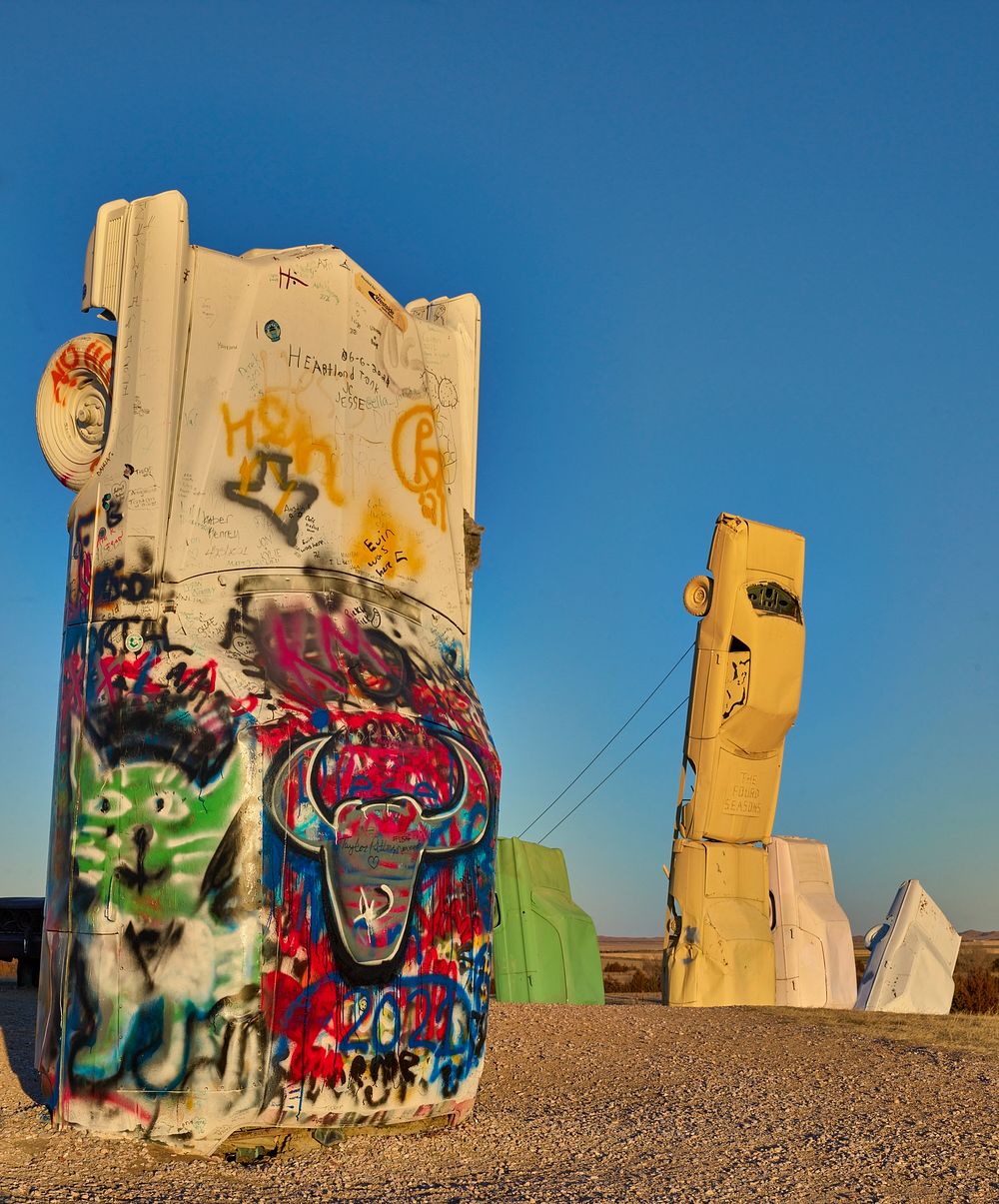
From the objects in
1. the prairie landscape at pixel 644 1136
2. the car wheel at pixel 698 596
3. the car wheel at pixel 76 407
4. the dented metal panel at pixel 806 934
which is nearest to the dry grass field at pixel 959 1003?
the prairie landscape at pixel 644 1136

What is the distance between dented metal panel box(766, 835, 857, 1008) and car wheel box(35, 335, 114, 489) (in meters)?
11.8

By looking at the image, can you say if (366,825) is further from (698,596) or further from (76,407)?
(698,596)

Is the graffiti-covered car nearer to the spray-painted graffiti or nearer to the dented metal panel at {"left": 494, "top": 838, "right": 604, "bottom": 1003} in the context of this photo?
the spray-painted graffiti

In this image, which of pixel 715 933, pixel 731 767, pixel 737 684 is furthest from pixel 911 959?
pixel 737 684

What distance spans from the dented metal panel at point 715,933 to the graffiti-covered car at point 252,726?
27.0ft

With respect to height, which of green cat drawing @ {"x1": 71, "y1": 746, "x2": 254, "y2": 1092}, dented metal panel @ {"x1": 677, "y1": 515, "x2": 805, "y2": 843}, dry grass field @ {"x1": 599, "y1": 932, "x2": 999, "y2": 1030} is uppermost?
dented metal panel @ {"x1": 677, "y1": 515, "x2": 805, "y2": 843}

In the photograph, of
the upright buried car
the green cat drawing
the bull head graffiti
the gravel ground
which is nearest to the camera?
the gravel ground

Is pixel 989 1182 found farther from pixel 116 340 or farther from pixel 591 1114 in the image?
pixel 116 340

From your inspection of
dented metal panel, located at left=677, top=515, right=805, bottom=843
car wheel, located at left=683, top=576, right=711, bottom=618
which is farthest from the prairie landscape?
car wheel, located at left=683, top=576, right=711, bottom=618

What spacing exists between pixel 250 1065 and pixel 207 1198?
3.06ft

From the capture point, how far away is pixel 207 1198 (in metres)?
6.43

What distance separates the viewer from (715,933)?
54.4 feet

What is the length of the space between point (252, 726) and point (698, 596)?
10.4 meters

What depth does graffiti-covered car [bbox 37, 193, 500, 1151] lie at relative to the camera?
24.4ft
